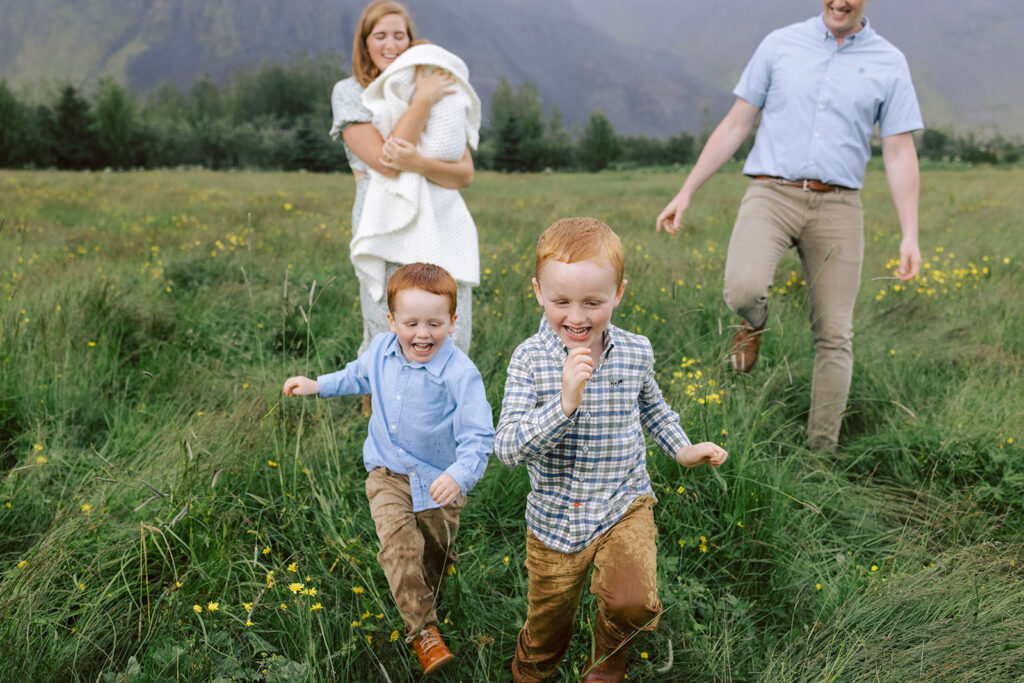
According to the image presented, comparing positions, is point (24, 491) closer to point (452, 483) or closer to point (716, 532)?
point (452, 483)

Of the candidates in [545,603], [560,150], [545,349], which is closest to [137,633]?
[545,603]

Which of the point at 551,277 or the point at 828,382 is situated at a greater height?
the point at 551,277

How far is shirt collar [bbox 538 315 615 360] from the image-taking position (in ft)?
6.12

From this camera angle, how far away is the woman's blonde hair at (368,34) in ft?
10.7

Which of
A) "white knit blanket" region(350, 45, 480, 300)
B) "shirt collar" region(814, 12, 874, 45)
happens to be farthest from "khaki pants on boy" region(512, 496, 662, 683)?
"shirt collar" region(814, 12, 874, 45)

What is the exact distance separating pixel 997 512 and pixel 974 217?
10337 mm

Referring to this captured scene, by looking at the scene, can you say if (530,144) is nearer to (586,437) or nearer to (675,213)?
(675,213)

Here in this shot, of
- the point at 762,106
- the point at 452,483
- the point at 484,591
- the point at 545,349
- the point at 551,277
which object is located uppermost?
the point at 762,106

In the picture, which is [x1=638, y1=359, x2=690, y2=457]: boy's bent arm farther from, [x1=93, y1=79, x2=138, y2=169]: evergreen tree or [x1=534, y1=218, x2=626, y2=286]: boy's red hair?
[x1=93, y1=79, x2=138, y2=169]: evergreen tree

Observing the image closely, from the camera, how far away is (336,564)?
2.42m

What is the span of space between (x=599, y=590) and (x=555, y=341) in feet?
2.34

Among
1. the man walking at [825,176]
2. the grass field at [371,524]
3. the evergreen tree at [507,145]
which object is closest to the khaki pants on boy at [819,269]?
the man walking at [825,176]

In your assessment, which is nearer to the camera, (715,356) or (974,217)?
(715,356)

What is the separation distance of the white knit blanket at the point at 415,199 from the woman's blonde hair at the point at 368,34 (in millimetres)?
211
